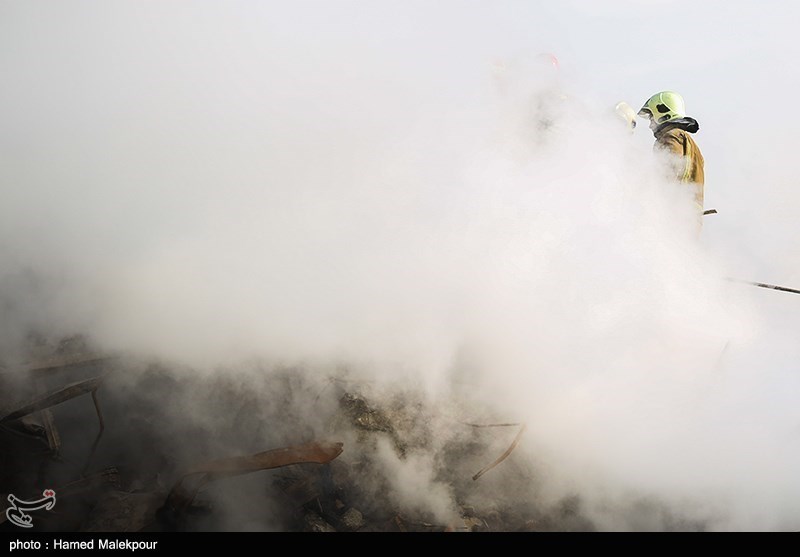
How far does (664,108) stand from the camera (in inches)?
211

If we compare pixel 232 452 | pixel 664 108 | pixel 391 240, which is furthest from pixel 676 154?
pixel 232 452

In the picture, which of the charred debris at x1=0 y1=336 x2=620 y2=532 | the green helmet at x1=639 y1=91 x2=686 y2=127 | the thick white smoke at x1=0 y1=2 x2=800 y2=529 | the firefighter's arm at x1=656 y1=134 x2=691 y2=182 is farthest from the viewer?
the green helmet at x1=639 y1=91 x2=686 y2=127

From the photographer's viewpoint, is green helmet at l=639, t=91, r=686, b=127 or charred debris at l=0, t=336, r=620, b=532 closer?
charred debris at l=0, t=336, r=620, b=532

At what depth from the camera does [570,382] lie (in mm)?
3621

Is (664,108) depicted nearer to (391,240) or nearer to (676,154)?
(676,154)

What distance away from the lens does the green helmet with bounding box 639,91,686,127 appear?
17.4 feet

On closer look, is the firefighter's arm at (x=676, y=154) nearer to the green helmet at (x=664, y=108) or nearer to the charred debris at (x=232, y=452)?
the green helmet at (x=664, y=108)

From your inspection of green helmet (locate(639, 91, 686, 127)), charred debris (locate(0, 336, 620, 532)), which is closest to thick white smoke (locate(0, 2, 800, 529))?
charred debris (locate(0, 336, 620, 532))

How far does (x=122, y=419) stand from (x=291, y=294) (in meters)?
1.34

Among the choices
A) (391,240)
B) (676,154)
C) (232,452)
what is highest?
(676,154)

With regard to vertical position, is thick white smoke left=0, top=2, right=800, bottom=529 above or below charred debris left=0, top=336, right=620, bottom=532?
above

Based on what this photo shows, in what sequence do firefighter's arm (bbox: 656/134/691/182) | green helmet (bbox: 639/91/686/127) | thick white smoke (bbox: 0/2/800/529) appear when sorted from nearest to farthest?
thick white smoke (bbox: 0/2/800/529), firefighter's arm (bbox: 656/134/691/182), green helmet (bbox: 639/91/686/127)

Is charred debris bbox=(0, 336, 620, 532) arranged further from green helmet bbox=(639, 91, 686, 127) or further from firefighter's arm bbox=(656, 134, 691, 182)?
green helmet bbox=(639, 91, 686, 127)

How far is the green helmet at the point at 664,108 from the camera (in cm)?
531
